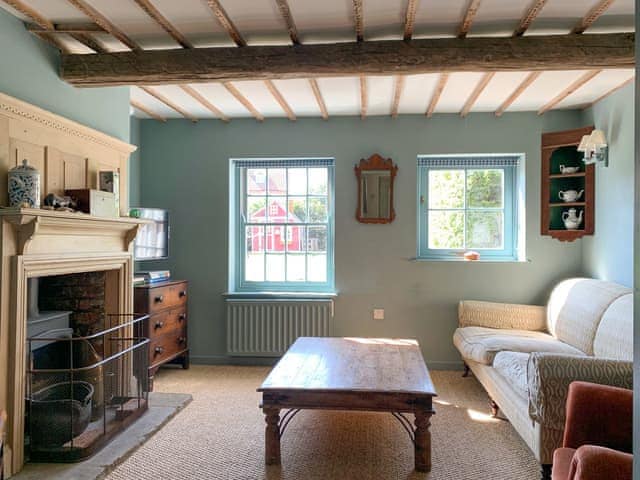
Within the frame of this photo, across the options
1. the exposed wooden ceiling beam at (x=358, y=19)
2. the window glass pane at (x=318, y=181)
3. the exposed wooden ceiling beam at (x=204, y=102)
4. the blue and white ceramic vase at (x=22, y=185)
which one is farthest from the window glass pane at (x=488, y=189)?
the blue and white ceramic vase at (x=22, y=185)

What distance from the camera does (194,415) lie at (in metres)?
3.31

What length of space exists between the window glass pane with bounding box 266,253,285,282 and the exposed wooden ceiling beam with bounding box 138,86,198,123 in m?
1.55

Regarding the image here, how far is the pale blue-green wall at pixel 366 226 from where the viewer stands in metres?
4.43

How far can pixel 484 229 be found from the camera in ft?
15.2

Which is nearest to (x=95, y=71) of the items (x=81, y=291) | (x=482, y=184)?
(x=81, y=291)

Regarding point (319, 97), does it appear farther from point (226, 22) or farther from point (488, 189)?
point (488, 189)

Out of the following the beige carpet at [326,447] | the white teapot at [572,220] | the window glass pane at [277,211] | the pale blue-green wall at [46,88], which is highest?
the pale blue-green wall at [46,88]

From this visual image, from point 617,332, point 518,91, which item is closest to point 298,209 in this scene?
point 518,91

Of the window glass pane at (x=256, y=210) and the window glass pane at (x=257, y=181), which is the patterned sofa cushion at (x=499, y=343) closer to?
the window glass pane at (x=256, y=210)

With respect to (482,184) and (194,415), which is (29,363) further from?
(482,184)

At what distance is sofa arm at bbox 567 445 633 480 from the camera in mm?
1462

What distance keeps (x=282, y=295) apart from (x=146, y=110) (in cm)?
213

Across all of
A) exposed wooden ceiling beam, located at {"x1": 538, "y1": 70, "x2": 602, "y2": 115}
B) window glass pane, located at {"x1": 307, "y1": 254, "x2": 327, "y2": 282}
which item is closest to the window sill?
window glass pane, located at {"x1": 307, "y1": 254, "x2": 327, "y2": 282}

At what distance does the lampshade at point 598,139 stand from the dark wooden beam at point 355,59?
114cm
